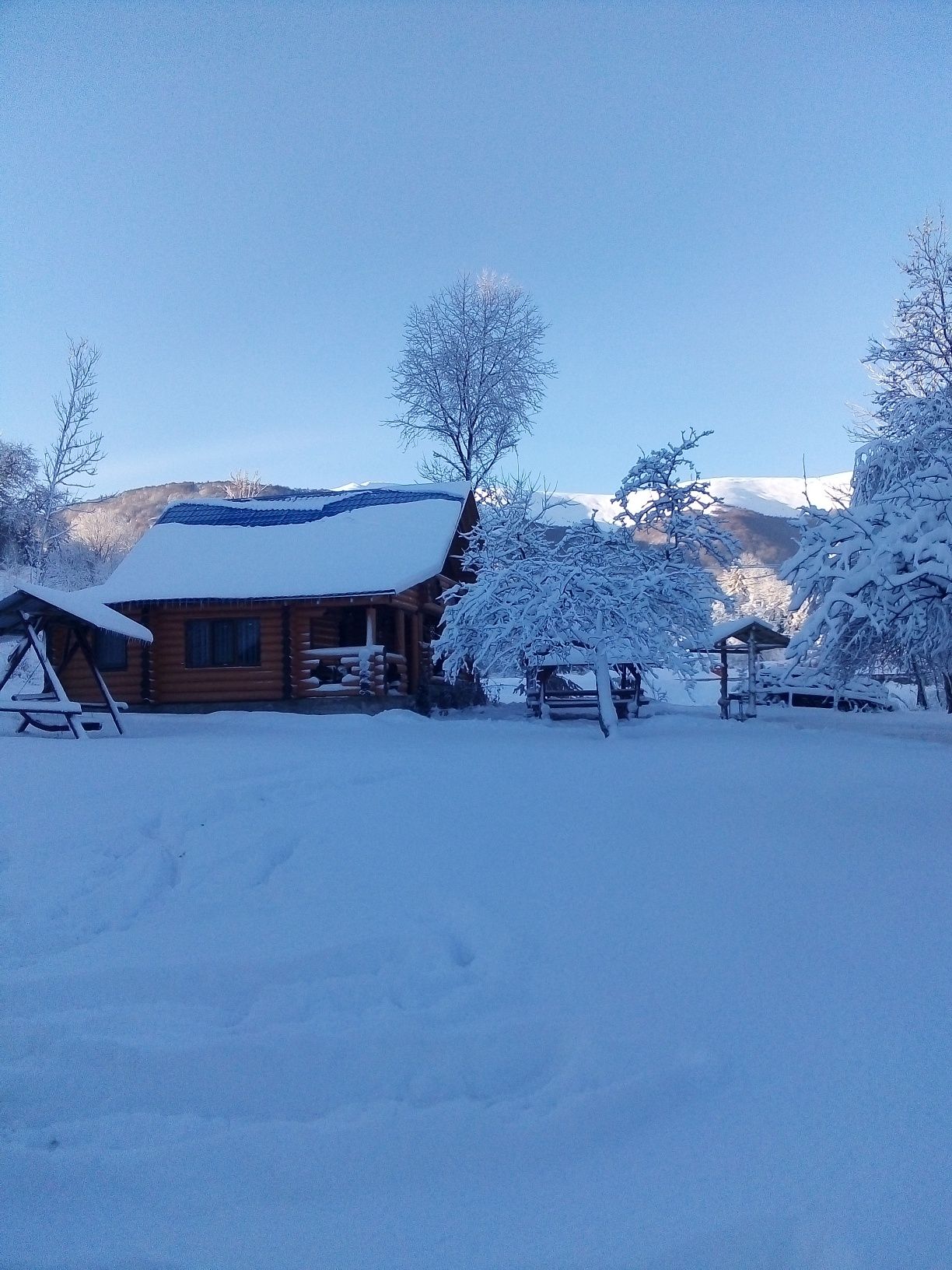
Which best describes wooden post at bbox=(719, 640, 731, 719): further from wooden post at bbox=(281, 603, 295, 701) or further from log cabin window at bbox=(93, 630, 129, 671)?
log cabin window at bbox=(93, 630, 129, 671)

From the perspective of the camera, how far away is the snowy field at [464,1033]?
3.16 metres

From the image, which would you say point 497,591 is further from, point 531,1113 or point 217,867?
point 531,1113

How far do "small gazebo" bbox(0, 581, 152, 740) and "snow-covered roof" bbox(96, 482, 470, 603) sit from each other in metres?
4.54

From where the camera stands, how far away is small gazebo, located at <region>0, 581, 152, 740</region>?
12.6m

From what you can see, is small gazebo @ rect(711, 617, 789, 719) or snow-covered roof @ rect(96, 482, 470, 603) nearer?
snow-covered roof @ rect(96, 482, 470, 603)

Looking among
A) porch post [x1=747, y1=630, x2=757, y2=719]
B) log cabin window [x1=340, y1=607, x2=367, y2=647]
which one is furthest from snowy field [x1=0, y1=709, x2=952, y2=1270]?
log cabin window [x1=340, y1=607, x2=367, y2=647]

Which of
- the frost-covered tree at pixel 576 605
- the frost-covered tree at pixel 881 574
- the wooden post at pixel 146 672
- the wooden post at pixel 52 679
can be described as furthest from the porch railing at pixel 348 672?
the frost-covered tree at pixel 881 574

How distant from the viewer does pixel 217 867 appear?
6320 millimetres

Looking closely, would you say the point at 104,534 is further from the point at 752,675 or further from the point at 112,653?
the point at 752,675

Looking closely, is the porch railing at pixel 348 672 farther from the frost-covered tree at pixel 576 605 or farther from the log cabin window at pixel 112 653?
the log cabin window at pixel 112 653

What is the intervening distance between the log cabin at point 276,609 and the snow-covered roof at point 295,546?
0.04 metres

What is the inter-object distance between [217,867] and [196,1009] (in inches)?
70.9

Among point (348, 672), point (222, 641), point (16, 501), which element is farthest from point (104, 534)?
point (348, 672)

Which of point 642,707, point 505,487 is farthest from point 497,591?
point 642,707
